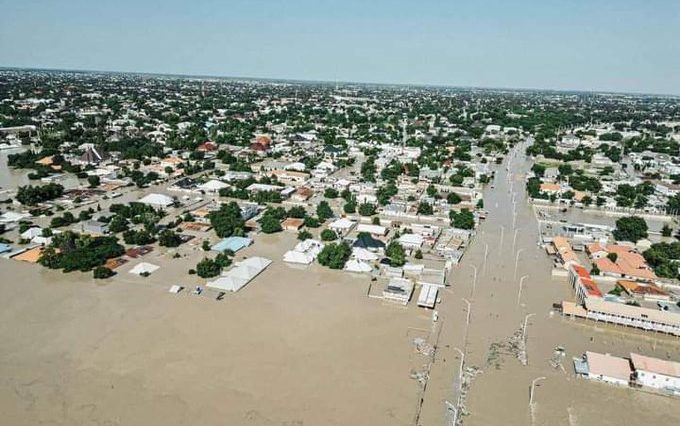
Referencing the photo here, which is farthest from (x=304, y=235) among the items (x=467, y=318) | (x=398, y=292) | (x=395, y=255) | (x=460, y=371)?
(x=460, y=371)

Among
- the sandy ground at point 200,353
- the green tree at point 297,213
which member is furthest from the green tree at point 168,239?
the green tree at point 297,213

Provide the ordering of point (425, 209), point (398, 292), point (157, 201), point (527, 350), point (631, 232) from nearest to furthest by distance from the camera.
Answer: point (527, 350) → point (398, 292) → point (631, 232) → point (157, 201) → point (425, 209)

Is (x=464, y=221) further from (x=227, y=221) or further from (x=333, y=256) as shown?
(x=227, y=221)

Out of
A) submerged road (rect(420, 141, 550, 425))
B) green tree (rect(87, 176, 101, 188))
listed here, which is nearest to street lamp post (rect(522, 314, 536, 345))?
submerged road (rect(420, 141, 550, 425))

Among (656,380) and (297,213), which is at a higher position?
(297,213)

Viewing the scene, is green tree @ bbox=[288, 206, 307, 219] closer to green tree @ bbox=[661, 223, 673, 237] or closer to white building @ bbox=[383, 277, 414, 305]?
white building @ bbox=[383, 277, 414, 305]

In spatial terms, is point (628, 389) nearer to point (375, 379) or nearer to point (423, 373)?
point (423, 373)

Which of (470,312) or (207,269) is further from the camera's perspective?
(207,269)
